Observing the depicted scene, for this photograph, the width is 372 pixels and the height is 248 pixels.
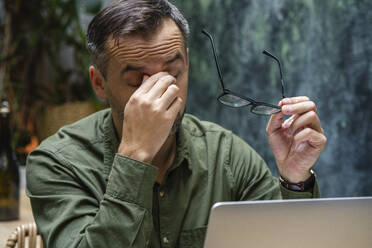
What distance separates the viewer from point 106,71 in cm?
131

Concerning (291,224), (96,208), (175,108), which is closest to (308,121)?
(175,108)

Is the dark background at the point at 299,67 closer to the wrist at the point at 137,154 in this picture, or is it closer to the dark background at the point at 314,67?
the dark background at the point at 314,67

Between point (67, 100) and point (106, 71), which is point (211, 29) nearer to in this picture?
point (106, 71)

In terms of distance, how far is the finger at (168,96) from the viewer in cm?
113

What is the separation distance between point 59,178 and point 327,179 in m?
0.84

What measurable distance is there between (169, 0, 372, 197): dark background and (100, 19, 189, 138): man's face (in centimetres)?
50

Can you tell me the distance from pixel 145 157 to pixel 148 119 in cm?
9

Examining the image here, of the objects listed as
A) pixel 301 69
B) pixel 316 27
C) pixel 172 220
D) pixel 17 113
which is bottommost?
pixel 17 113

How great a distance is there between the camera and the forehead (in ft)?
3.96

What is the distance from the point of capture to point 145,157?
3.66ft

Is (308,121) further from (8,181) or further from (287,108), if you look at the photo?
(8,181)

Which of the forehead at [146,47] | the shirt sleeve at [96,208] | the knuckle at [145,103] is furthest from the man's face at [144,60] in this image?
the shirt sleeve at [96,208]

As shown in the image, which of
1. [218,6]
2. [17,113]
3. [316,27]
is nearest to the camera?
[316,27]

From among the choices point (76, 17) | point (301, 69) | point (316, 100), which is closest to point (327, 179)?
point (316, 100)
